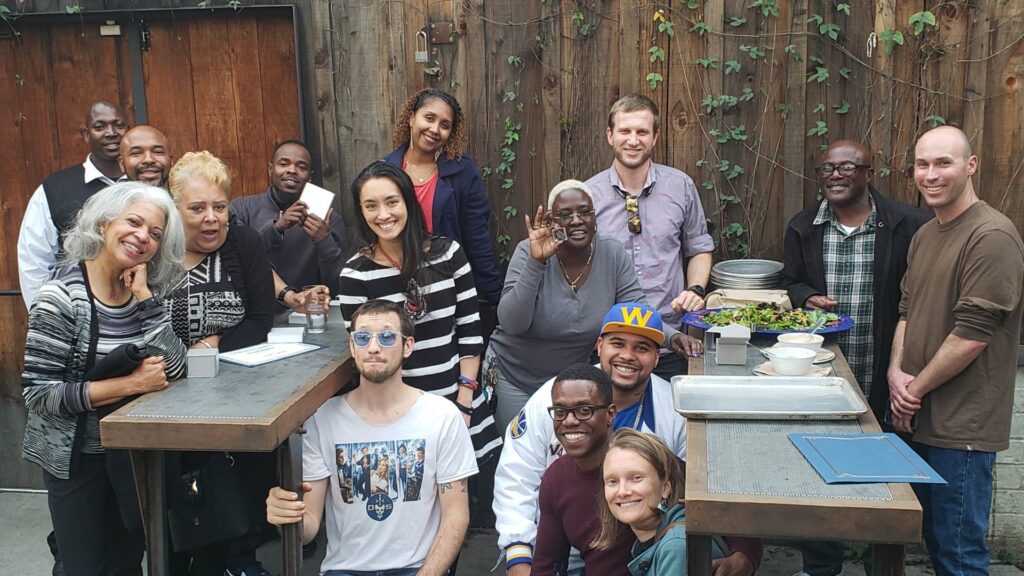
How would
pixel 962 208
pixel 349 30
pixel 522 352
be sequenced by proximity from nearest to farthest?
pixel 962 208 < pixel 522 352 < pixel 349 30

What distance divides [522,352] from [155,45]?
9.79 feet

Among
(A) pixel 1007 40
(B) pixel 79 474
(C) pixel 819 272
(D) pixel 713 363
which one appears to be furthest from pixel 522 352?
(A) pixel 1007 40

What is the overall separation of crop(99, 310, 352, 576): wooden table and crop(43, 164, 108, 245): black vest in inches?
53.6

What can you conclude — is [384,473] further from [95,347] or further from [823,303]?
[823,303]

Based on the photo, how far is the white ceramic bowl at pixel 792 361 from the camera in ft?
11.2

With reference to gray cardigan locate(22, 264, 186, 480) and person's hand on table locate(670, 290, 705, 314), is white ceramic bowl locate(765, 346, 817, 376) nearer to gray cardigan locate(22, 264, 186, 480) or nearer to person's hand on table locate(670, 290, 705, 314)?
A: person's hand on table locate(670, 290, 705, 314)

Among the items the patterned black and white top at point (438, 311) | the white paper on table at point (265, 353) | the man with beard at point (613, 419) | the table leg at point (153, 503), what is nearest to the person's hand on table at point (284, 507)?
the table leg at point (153, 503)

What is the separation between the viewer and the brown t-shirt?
3.51 metres

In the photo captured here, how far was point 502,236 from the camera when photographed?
5.20 meters

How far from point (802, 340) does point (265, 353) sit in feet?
Answer: 6.99

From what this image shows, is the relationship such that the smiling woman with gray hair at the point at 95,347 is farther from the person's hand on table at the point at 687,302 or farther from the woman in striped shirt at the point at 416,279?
the person's hand on table at the point at 687,302

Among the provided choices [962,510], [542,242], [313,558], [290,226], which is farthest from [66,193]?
[962,510]

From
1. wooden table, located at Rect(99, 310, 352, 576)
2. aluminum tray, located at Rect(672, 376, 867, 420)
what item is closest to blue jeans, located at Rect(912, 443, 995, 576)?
aluminum tray, located at Rect(672, 376, 867, 420)

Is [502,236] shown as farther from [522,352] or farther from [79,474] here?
[79,474]
